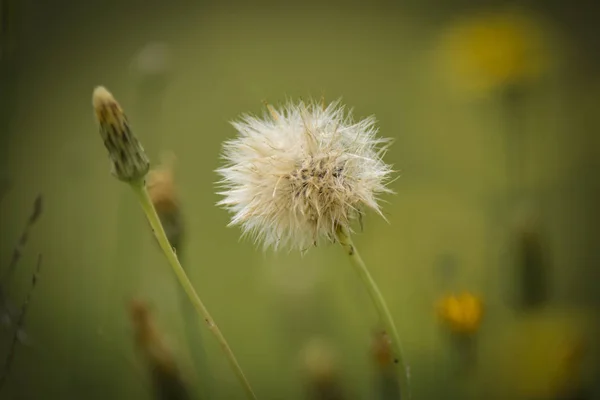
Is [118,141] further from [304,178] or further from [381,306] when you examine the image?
[381,306]

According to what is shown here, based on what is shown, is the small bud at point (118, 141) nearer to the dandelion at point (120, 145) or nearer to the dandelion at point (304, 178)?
the dandelion at point (120, 145)

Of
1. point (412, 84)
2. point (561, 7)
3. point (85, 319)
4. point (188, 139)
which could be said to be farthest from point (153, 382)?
point (561, 7)

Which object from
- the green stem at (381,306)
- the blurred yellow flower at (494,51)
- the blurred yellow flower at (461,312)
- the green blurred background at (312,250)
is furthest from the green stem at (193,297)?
the blurred yellow flower at (494,51)

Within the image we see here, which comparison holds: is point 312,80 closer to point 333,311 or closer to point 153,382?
point 333,311

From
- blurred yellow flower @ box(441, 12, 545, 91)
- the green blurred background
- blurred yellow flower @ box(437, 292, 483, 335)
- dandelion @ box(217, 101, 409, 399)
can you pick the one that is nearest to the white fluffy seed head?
dandelion @ box(217, 101, 409, 399)

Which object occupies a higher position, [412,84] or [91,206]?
[412,84]

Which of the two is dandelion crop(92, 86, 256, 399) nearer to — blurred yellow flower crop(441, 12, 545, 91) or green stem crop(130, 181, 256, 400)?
green stem crop(130, 181, 256, 400)

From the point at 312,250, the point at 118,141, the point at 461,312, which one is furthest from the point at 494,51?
the point at 118,141
